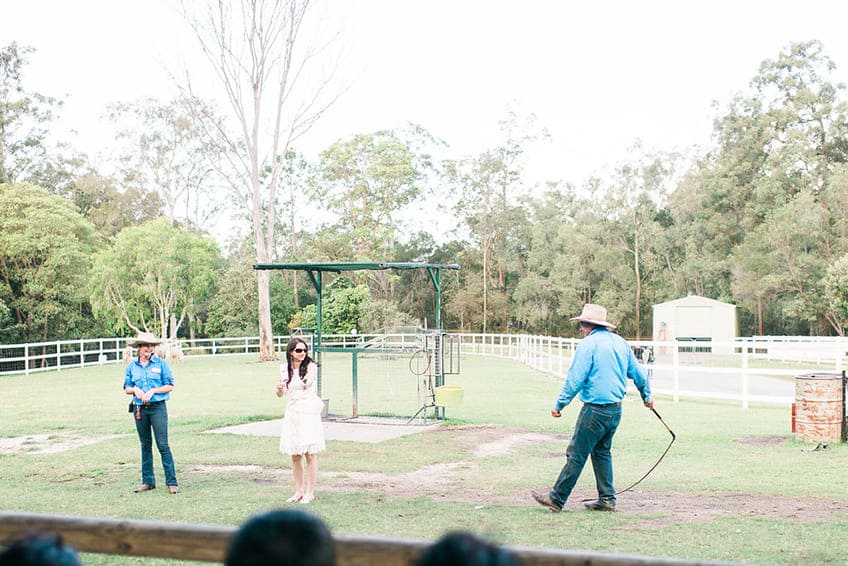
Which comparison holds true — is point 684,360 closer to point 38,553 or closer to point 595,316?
point 595,316

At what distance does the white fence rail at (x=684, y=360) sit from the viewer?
769 inches

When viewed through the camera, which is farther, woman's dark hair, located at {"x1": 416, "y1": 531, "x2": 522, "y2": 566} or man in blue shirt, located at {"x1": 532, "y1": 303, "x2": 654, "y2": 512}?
man in blue shirt, located at {"x1": 532, "y1": 303, "x2": 654, "y2": 512}

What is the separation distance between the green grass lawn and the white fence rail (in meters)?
1.62

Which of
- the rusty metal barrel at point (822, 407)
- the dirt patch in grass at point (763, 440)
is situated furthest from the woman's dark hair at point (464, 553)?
the dirt patch in grass at point (763, 440)

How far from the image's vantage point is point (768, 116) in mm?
55281

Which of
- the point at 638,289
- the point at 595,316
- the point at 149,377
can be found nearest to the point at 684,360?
the point at 638,289

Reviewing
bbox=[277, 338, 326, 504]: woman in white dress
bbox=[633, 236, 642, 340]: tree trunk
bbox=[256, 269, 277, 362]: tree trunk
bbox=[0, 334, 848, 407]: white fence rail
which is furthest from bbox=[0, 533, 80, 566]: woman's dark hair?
bbox=[633, 236, 642, 340]: tree trunk

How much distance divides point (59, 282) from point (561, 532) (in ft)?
118

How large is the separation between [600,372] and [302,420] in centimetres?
300

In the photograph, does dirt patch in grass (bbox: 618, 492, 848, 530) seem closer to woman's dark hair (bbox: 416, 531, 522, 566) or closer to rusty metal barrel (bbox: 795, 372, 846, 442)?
Answer: rusty metal barrel (bbox: 795, 372, 846, 442)

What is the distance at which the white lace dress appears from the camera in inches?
350

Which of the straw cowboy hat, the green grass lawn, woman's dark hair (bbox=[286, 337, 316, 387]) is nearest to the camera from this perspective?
the green grass lawn

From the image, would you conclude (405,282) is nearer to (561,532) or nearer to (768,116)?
(768,116)

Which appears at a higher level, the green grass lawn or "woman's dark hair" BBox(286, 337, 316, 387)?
"woman's dark hair" BBox(286, 337, 316, 387)
